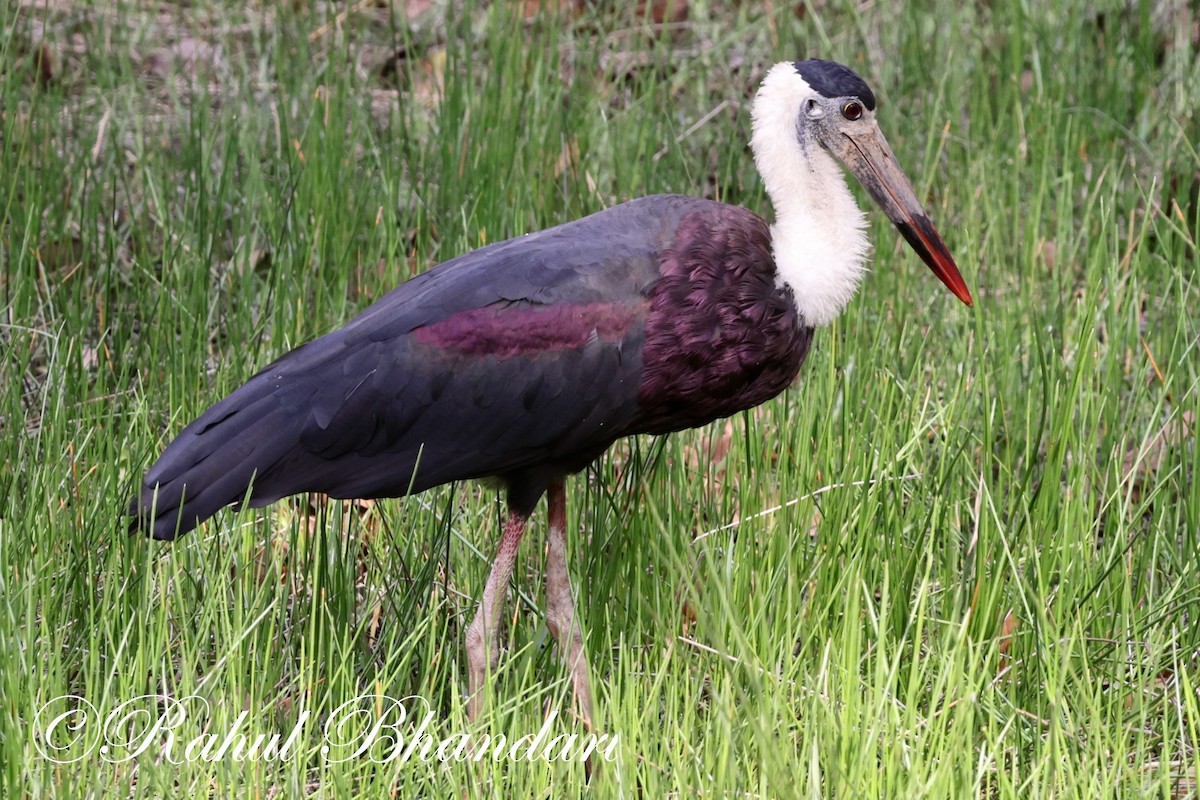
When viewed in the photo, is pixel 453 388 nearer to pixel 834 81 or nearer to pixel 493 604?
pixel 493 604

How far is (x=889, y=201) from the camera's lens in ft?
10.5

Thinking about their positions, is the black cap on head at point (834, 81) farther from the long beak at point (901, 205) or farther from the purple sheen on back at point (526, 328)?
the purple sheen on back at point (526, 328)

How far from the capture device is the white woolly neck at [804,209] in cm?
294

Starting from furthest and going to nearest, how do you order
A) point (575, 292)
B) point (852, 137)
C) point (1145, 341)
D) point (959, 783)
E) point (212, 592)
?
point (1145, 341) < point (852, 137) < point (575, 292) < point (212, 592) < point (959, 783)

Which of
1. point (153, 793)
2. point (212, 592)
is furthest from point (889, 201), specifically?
point (153, 793)

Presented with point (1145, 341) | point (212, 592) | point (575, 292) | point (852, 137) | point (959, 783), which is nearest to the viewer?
point (959, 783)

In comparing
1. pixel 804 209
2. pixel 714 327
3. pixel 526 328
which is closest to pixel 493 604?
pixel 526 328

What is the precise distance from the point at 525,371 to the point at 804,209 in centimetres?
67

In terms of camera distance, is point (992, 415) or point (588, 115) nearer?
point (992, 415)

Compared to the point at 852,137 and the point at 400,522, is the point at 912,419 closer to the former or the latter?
the point at 852,137

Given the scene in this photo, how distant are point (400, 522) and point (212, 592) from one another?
0.62m

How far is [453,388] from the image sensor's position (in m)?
2.86

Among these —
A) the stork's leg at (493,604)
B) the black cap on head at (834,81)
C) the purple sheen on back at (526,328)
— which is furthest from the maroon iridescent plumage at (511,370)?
the black cap on head at (834,81)

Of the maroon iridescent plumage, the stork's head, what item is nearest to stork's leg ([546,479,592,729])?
the maroon iridescent plumage
